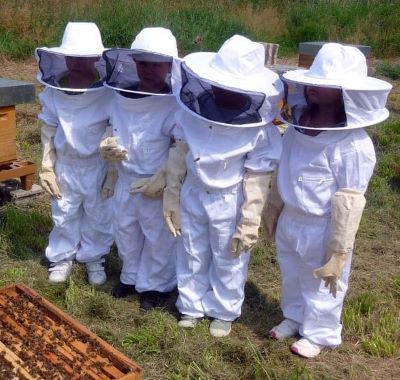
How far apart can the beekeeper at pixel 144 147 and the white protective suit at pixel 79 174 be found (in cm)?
19

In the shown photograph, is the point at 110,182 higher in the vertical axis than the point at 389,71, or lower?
higher

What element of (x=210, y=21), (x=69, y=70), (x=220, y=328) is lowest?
(x=210, y=21)

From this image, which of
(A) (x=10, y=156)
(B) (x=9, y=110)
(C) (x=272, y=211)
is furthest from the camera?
(A) (x=10, y=156)

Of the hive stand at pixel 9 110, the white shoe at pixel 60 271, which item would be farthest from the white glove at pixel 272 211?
the hive stand at pixel 9 110

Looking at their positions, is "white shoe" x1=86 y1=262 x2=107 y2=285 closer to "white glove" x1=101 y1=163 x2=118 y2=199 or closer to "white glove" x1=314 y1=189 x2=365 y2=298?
→ "white glove" x1=101 y1=163 x2=118 y2=199

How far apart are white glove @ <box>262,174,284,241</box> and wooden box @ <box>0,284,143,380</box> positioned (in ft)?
3.49

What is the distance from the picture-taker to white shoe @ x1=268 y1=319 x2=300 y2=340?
10.8 ft

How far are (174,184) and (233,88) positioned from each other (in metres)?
0.66

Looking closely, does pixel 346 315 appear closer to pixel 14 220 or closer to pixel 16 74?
pixel 14 220

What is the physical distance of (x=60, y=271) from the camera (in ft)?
12.8

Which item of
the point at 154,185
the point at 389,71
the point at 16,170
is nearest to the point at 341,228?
the point at 154,185

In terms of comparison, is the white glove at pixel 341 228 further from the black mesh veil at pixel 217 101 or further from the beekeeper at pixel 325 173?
the black mesh veil at pixel 217 101

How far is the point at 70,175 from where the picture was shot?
3676 millimetres

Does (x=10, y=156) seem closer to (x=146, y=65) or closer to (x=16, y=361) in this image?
(x=146, y=65)
